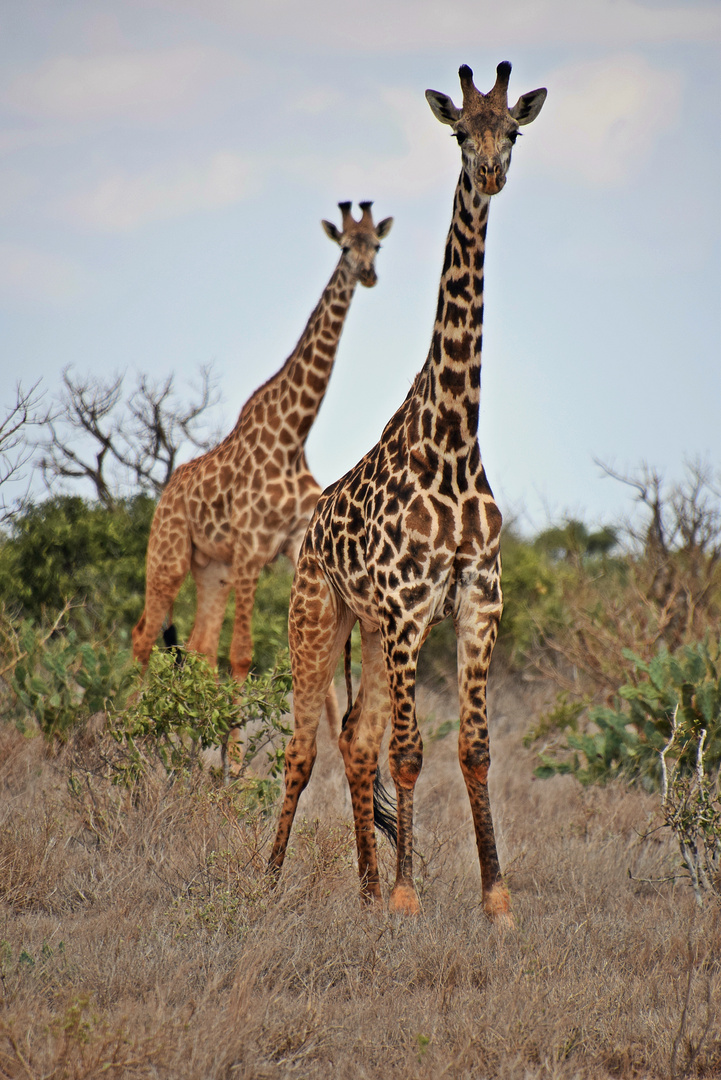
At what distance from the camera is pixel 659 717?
6.01 meters

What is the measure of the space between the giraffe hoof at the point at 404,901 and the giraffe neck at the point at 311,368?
13.3ft

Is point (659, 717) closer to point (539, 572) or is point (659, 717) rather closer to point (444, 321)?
point (444, 321)

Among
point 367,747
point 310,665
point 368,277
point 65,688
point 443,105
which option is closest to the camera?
point 443,105

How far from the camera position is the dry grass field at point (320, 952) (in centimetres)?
274

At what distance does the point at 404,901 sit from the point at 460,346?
2302mm

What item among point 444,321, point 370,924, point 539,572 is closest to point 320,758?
point 370,924

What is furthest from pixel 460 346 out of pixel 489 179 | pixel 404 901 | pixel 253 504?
pixel 253 504

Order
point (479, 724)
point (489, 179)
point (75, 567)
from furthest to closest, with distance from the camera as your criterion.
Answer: point (75, 567) → point (479, 724) → point (489, 179)

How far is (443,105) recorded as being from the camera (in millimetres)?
4117

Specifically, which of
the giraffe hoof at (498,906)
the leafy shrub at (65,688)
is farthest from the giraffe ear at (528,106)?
the leafy shrub at (65,688)

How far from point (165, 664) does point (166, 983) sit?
2.37 m

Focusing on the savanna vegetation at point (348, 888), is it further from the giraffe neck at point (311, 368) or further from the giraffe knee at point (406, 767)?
the giraffe neck at point (311, 368)

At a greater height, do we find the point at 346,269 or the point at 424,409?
the point at 346,269

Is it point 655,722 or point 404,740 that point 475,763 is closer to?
point 404,740
